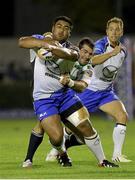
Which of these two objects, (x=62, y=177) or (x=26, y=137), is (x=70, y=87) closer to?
(x=62, y=177)

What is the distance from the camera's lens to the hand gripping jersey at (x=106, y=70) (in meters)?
A: 15.8

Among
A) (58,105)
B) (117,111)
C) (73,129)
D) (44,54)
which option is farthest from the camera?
(117,111)

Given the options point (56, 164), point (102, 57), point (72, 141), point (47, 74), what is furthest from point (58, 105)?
point (72, 141)

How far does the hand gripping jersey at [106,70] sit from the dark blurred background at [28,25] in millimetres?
17298

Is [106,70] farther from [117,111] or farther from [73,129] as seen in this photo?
[73,129]

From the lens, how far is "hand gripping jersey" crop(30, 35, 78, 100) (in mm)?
14023

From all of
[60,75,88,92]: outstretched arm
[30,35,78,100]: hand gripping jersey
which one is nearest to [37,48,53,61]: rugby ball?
[30,35,78,100]: hand gripping jersey

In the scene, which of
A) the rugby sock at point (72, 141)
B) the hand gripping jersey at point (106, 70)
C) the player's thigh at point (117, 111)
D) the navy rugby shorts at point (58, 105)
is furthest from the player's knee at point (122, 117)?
the navy rugby shorts at point (58, 105)

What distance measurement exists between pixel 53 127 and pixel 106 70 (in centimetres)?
250

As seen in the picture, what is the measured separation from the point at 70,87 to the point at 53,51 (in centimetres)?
70

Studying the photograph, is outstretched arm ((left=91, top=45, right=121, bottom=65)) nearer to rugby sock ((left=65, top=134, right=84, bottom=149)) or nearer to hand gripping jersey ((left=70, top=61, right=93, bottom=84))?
hand gripping jersey ((left=70, top=61, right=93, bottom=84))

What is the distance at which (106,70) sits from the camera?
1609 centimetres

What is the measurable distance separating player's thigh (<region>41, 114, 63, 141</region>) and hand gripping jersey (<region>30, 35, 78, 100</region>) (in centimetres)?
38

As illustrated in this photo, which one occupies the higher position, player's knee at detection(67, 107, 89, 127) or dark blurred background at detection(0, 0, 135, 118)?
player's knee at detection(67, 107, 89, 127)
